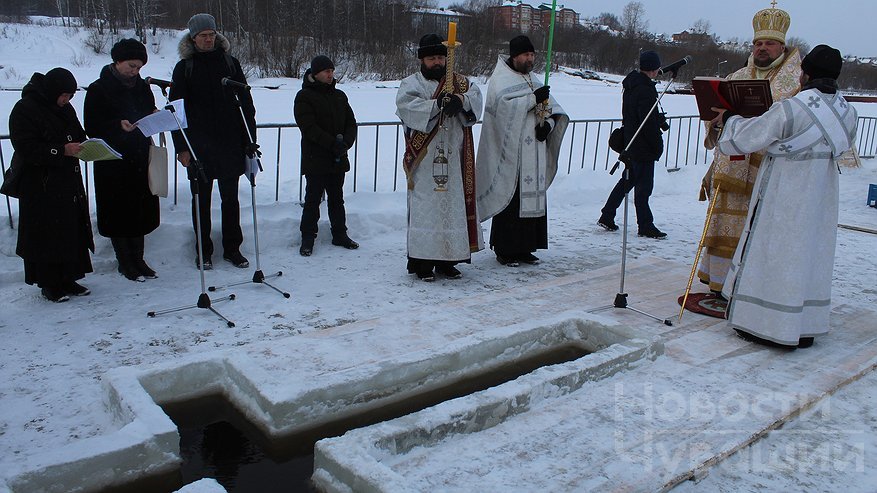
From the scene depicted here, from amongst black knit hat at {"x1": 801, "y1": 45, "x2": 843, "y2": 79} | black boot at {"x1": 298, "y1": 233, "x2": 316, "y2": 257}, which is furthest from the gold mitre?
black boot at {"x1": 298, "y1": 233, "x2": 316, "y2": 257}

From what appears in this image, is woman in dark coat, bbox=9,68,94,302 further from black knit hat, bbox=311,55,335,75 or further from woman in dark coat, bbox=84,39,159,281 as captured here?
black knit hat, bbox=311,55,335,75

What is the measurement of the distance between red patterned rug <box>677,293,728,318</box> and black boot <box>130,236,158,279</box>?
391cm

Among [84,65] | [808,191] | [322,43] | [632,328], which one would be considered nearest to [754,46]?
[808,191]

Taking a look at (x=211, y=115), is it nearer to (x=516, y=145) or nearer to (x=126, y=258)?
(x=126, y=258)

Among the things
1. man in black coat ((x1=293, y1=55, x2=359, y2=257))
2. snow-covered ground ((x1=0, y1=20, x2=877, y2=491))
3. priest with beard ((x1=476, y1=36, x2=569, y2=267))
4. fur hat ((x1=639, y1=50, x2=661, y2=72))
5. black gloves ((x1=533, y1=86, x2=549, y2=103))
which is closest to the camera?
snow-covered ground ((x1=0, y1=20, x2=877, y2=491))

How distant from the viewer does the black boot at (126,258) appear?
17.2 feet

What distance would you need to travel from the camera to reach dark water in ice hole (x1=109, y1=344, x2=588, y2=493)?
2.90 m

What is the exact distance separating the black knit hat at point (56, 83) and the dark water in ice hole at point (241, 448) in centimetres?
240

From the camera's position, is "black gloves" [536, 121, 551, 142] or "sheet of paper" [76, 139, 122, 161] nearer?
"sheet of paper" [76, 139, 122, 161]

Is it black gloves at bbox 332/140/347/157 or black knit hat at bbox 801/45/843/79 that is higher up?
black knit hat at bbox 801/45/843/79

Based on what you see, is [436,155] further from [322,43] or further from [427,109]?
[322,43]

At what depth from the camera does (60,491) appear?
8.76 ft

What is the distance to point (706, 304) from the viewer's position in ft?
16.3

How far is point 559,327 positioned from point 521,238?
164 centimetres
